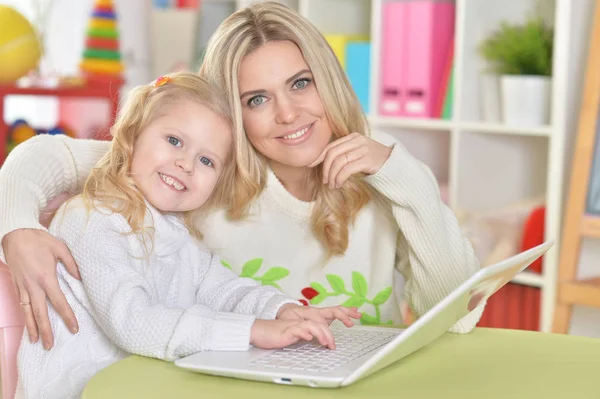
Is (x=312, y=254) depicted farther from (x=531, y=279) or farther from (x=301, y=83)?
(x=531, y=279)

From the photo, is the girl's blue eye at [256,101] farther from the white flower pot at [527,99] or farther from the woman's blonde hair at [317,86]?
the white flower pot at [527,99]

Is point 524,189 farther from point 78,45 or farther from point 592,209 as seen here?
point 78,45

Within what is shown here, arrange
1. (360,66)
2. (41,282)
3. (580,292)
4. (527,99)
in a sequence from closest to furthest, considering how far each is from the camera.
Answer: (41,282) → (580,292) → (527,99) → (360,66)

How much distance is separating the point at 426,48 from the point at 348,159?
1.49 metres

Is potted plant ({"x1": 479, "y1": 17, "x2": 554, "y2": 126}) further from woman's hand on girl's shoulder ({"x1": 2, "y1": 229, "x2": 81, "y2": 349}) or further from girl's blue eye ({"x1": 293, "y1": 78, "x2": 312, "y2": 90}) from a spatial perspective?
woman's hand on girl's shoulder ({"x1": 2, "y1": 229, "x2": 81, "y2": 349})

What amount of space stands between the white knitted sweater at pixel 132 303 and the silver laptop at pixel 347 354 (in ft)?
0.15

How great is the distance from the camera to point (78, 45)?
3994 mm

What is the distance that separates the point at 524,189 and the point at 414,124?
16.0 inches

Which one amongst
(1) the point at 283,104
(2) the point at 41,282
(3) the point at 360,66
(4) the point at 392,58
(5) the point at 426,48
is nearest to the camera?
(2) the point at 41,282

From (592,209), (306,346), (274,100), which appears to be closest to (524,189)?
(592,209)

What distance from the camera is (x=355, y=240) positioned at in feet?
5.53

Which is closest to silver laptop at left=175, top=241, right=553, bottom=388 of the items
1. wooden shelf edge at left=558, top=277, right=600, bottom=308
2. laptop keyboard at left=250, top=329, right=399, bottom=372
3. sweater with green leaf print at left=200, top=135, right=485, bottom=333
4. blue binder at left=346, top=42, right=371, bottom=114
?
laptop keyboard at left=250, top=329, right=399, bottom=372

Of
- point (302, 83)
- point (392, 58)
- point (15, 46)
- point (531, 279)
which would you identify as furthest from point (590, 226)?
point (15, 46)

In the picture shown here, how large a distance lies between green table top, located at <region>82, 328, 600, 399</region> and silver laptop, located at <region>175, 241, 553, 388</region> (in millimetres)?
15
